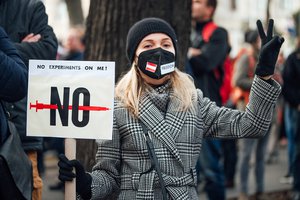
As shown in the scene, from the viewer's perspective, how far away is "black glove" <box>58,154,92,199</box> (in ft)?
12.1

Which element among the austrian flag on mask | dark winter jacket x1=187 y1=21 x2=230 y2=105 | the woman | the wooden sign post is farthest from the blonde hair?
dark winter jacket x1=187 y1=21 x2=230 y2=105

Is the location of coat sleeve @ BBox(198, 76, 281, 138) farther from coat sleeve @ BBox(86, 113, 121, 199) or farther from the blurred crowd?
the blurred crowd

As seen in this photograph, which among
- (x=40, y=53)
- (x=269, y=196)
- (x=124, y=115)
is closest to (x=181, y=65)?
(x=40, y=53)

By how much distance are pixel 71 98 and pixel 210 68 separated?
11.4 ft

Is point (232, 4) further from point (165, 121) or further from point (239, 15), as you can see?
point (165, 121)

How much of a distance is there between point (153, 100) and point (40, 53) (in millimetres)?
902

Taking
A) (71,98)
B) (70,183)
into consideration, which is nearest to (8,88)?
(71,98)

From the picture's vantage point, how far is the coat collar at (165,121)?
3.86 metres

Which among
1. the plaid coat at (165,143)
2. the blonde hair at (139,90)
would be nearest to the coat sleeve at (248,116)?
the plaid coat at (165,143)

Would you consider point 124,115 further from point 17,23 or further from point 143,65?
point 17,23

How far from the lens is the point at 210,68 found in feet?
23.2

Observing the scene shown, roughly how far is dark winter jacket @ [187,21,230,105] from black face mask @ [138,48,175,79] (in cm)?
291

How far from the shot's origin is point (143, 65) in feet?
13.2

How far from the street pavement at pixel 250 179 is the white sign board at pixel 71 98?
16.7 ft
